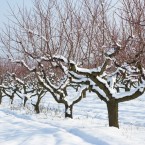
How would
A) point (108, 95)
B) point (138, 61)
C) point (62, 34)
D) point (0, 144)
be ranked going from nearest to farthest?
point (0, 144) < point (138, 61) < point (108, 95) < point (62, 34)

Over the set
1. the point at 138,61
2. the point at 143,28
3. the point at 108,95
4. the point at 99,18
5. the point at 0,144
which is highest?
the point at 99,18

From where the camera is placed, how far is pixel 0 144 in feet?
24.5

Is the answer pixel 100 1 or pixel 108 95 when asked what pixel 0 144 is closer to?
pixel 108 95

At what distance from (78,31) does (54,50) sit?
62.9 inches

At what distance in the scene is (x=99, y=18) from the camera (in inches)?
417

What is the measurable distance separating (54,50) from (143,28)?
4750 mm

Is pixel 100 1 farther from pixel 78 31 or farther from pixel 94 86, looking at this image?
pixel 94 86

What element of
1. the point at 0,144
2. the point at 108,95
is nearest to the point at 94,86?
the point at 108,95

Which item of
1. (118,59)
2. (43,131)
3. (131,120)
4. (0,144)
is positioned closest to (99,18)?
(118,59)

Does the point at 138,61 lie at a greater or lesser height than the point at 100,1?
lesser

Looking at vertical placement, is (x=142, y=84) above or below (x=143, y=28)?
below

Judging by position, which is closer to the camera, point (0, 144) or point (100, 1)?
point (0, 144)

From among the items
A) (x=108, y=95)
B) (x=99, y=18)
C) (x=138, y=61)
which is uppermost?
(x=99, y=18)

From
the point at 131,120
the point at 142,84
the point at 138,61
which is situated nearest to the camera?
the point at 138,61
